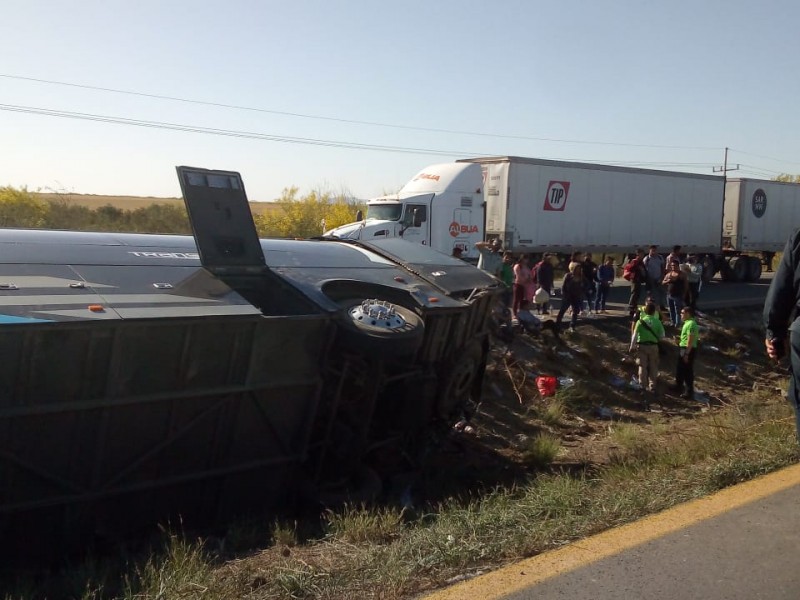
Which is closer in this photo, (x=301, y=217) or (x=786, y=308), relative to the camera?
(x=786, y=308)

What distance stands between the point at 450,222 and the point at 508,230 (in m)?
1.66

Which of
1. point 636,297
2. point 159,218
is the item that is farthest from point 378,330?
point 159,218

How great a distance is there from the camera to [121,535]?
5652 mm

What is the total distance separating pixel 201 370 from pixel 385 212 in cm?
1593

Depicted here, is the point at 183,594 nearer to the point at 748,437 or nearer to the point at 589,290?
the point at 748,437

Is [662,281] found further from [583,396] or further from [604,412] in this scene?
[604,412]

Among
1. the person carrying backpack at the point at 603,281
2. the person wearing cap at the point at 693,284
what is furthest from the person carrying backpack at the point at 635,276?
the person wearing cap at the point at 693,284

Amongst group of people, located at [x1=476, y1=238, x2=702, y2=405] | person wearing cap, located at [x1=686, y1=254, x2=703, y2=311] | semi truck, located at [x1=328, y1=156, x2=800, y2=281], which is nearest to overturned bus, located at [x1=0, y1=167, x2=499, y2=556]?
group of people, located at [x1=476, y1=238, x2=702, y2=405]

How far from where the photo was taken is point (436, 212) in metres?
21.2

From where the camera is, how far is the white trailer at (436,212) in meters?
20.8

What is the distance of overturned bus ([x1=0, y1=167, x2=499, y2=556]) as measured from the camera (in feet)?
16.6

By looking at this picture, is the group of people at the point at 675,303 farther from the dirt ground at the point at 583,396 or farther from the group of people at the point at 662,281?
the dirt ground at the point at 583,396

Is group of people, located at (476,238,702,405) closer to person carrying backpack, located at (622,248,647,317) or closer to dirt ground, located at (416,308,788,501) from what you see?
person carrying backpack, located at (622,248,647,317)

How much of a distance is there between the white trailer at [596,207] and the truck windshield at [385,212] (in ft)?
9.02
